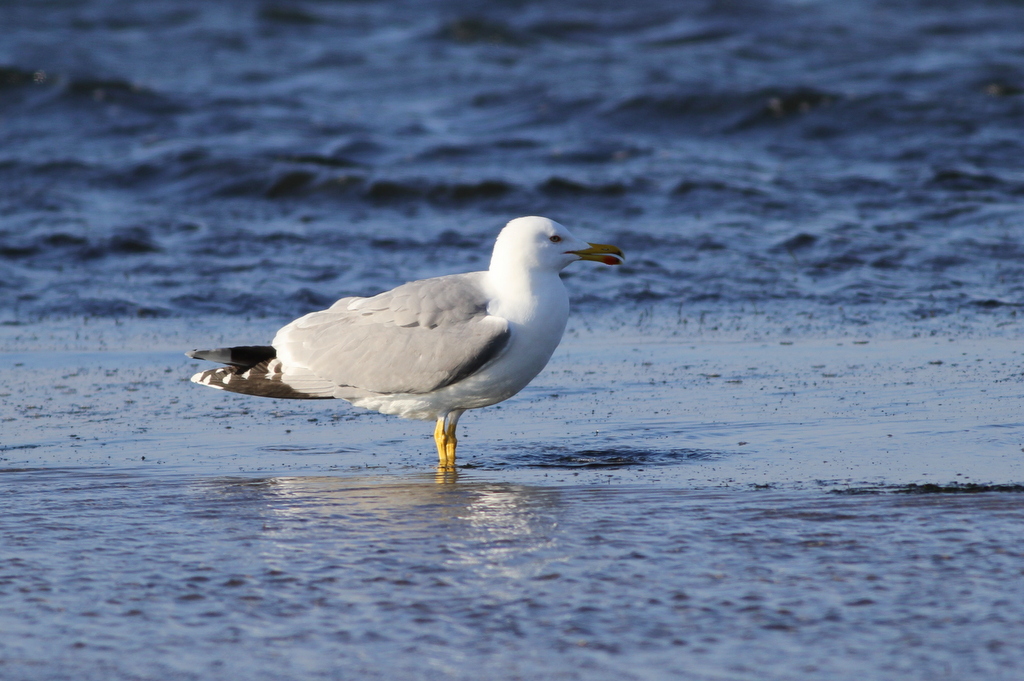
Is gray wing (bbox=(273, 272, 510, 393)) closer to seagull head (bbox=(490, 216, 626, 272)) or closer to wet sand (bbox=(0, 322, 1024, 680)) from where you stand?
seagull head (bbox=(490, 216, 626, 272))

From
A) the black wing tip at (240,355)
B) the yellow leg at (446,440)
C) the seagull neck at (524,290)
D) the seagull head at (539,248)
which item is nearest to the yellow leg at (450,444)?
the yellow leg at (446,440)

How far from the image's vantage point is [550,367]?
23.2ft

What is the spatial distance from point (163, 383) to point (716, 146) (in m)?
8.75

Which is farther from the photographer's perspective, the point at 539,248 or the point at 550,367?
the point at 550,367

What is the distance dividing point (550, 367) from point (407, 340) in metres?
1.80

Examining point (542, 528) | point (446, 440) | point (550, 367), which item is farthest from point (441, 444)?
point (550, 367)

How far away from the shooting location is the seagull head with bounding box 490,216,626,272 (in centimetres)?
536

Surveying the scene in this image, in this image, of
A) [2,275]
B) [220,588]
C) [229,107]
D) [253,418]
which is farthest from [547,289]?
[229,107]

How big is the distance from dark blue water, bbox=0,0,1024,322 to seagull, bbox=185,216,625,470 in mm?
3120

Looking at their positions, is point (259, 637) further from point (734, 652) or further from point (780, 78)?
point (780, 78)

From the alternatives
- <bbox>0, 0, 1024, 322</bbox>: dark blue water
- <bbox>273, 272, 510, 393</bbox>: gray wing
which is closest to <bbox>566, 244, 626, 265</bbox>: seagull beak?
<bbox>273, 272, 510, 393</bbox>: gray wing

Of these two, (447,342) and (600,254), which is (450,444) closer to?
(447,342)

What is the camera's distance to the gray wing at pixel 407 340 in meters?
5.21

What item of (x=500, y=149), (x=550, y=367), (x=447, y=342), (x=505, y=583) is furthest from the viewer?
(x=500, y=149)
